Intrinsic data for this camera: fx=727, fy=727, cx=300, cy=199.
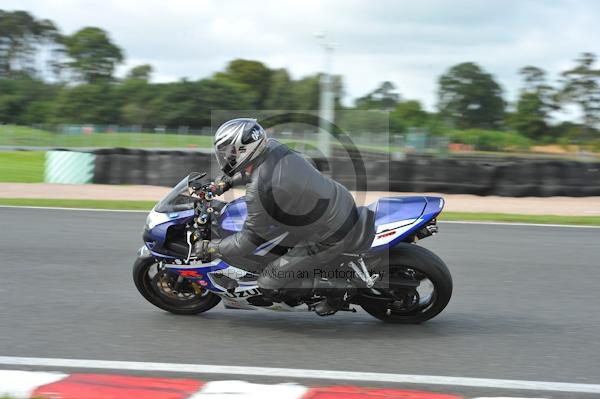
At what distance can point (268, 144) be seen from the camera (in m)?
5.24

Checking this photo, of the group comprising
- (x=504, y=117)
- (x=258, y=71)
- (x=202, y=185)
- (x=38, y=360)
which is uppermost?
(x=258, y=71)

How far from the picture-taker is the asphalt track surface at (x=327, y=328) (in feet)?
16.0

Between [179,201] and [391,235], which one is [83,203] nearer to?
[179,201]

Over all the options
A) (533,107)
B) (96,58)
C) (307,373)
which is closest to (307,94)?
(533,107)

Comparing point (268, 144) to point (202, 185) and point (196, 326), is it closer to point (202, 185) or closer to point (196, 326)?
point (202, 185)

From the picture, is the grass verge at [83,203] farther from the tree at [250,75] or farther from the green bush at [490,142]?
the tree at [250,75]

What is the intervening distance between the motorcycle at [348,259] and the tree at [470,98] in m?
71.2

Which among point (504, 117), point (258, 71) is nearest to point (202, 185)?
point (504, 117)

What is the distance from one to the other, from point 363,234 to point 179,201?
143cm

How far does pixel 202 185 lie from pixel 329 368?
166 centimetres

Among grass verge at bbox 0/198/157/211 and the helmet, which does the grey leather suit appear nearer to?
the helmet

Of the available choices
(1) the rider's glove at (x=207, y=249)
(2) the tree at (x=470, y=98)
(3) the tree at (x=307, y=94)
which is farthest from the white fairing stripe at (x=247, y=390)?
(2) the tree at (x=470, y=98)

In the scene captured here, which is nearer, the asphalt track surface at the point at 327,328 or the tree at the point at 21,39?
the asphalt track surface at the point at 327,328

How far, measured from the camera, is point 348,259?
17.8 feet
